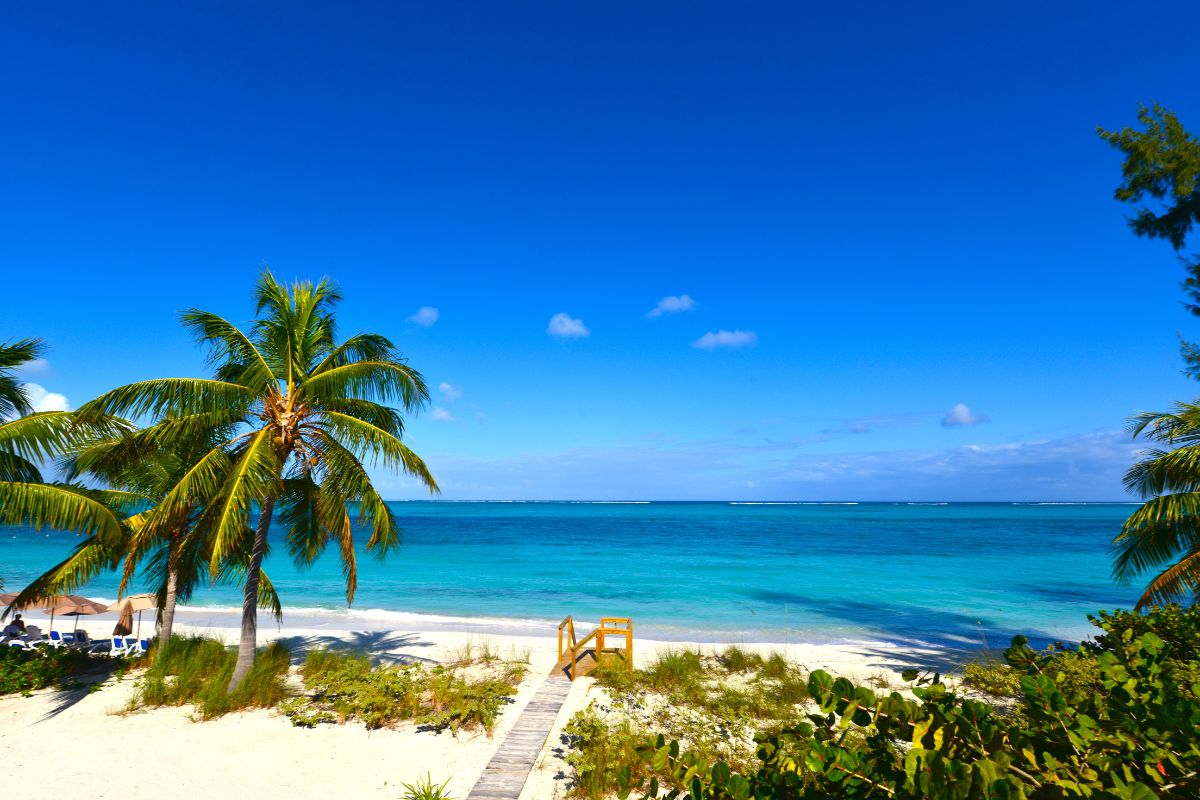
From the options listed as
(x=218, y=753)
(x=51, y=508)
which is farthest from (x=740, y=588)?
(x=51, y=508)

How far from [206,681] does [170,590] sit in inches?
102

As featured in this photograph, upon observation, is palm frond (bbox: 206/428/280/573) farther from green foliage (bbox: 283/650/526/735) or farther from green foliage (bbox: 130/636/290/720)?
green foliage (bbox: 283/650/526/735)

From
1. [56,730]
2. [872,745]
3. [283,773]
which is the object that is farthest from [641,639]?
[872,745]

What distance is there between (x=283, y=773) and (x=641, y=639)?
11762 mm

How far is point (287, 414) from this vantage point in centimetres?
1045

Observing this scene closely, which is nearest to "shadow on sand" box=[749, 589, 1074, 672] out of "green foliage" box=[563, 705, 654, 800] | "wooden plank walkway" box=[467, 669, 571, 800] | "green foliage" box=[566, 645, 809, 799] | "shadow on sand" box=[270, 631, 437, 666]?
"green foliage" box=[566, 645, 809, 799]

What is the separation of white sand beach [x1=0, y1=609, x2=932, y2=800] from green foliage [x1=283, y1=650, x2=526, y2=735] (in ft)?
0.75

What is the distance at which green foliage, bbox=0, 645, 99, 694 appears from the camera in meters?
11.2

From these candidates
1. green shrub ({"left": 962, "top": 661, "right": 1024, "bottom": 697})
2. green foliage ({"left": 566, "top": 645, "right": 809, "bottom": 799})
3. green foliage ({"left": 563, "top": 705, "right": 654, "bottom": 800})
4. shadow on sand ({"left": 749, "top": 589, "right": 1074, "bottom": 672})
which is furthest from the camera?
shadow on sand ({"left": 749, "top": 589, "right": 1074, "bottom": 672})

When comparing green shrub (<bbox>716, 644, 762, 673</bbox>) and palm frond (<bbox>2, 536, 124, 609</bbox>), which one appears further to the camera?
green shrub (<bbox>716, 644, 762, 673</bbox>)

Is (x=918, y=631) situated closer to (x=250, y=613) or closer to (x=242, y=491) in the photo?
(x=250, y=613)

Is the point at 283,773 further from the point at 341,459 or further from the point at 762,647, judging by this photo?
the point at 762,647

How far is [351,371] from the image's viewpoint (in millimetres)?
10398

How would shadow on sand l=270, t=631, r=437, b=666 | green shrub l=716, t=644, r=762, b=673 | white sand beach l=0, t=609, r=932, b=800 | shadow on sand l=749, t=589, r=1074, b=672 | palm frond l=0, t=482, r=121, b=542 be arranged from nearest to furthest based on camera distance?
white sand beach l=0, t=609, r=932, b=800
palm frond l=0, t=482, r=121, b=542
green shrub l=716, t=644, r=762, b=673
shadow on sand l=270, t=631, r=437, b=666
shadow on sand l=749, t=589, r=1074, b=672
